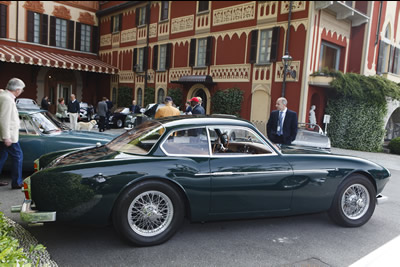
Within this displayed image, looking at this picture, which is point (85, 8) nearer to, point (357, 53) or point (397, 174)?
point (357, 53)

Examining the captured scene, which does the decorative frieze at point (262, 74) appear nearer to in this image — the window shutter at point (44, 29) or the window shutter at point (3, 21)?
the window shutter at point (44, 29)

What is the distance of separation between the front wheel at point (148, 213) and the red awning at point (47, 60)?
2069cm

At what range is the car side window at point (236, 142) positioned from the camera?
13.4 feet

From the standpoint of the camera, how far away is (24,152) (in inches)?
241

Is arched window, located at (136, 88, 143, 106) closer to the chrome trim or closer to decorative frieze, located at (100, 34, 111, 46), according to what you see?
decorative frieze, located at (100, 34, 111, 46)

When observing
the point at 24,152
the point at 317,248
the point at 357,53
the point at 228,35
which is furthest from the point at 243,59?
the point at 317,248

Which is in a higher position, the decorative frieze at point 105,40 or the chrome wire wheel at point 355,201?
the decorative frieze at point 105,40

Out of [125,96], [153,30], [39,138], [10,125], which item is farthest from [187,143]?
[125,96]

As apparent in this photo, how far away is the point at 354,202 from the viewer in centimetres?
443

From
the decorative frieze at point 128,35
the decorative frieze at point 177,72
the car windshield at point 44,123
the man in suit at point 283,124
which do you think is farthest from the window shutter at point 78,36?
the man in suit at point 283,124

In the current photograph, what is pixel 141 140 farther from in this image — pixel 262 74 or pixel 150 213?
pixel 262 74

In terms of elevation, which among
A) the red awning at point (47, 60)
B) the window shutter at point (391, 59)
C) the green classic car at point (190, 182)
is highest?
the window shutter at point (391, 59)

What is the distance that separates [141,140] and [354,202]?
2.98 meters

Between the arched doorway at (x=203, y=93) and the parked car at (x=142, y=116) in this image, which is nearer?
the parked car at (x=142, y=116)
